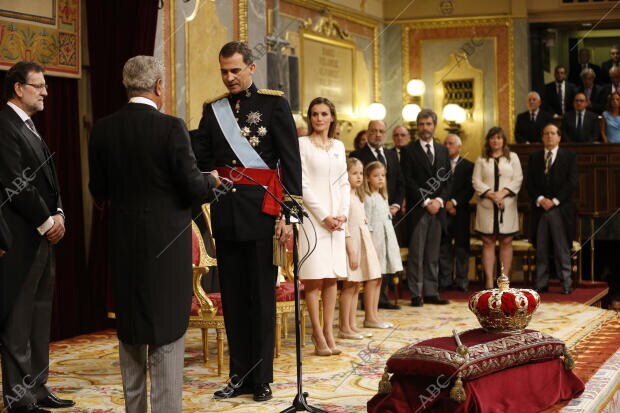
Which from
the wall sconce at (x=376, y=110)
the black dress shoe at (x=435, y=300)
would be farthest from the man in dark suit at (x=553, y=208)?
the wall sconce at (x=376, y=110)

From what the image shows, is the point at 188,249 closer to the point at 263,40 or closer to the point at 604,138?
the point at 263,40

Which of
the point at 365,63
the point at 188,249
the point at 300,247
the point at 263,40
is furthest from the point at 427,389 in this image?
the point at 365,63

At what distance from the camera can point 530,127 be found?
11.6m

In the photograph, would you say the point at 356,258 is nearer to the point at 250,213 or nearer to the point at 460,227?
the point at 250,213

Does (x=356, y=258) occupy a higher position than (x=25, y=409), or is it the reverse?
(x=356, y=258)

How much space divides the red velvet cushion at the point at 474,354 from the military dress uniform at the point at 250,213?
Answer: 722 millimetres

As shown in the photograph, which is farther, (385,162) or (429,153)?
(429,153)

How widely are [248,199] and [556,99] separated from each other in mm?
9113

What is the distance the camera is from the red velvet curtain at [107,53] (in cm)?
682

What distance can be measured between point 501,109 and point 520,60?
0.73 meters

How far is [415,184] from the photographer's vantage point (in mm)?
8492

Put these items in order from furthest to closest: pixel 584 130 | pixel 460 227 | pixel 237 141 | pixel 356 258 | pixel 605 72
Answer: pixel 605 72
pixel 584 130
pixel 460 227
pixel 356 258
pixel 237 141

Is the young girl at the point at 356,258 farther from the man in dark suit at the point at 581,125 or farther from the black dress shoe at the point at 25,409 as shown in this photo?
the man in dark suit at the point at 581,125

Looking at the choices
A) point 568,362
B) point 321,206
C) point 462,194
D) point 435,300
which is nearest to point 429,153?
point 462,194
